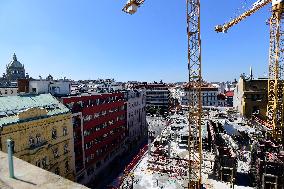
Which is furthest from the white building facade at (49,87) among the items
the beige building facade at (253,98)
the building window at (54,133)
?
the beige building facade at (253,98)

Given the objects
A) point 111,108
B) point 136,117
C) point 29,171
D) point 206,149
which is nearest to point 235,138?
point 206,149

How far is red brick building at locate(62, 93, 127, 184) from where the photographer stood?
59513 millimetres

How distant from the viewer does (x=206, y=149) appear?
53.1 m

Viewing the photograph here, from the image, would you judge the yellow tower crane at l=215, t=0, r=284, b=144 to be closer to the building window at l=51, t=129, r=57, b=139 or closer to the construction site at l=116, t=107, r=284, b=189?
the construction site at l=116, t=107, r=284, b=189

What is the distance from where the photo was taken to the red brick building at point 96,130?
5951 centimetres

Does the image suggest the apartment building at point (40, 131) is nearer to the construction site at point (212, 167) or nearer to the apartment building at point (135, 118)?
the construction site at point (212, 167)

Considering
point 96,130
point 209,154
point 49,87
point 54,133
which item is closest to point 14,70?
point 49,87

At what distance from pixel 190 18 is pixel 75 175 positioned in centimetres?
3821

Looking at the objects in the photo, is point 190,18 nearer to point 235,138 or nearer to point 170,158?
point 170,158

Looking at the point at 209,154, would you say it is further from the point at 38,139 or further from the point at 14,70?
the point at 14,70

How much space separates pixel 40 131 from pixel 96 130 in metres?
25.0

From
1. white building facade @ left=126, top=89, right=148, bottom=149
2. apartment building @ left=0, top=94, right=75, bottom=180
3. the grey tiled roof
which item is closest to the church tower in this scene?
white building facade @ left=126, top=89, right=148, bottom=149

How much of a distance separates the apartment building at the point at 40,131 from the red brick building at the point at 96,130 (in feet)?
19.1

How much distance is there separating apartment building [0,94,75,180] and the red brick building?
5.81 m
